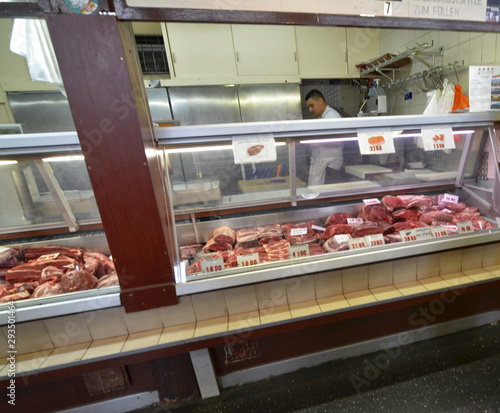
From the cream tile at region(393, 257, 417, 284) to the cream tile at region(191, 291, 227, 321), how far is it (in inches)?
44.5

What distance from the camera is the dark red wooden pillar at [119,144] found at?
100cm

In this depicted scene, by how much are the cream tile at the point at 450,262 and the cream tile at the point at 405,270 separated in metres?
0.20

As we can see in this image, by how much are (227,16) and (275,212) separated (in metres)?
1.44

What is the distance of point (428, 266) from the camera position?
160 centimetres

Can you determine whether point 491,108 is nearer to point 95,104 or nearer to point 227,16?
point 227,16

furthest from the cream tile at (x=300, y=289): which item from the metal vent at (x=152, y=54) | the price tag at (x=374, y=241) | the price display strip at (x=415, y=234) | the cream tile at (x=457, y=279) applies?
the metal vent at (x=152, y=54)

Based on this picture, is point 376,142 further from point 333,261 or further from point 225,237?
point 225,237

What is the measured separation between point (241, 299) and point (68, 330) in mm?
954

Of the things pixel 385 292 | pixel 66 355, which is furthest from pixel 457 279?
pixel 66 355

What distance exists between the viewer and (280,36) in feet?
14.3

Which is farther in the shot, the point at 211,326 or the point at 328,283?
the point at 328,283

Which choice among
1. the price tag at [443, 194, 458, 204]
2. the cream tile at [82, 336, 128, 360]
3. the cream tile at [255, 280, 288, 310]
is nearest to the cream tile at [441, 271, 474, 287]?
the price tag at [443, 194, 458, 204]

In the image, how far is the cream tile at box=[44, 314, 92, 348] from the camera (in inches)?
50.5

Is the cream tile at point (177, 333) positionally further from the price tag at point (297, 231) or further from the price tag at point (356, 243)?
the price tag at point (356, 243)
